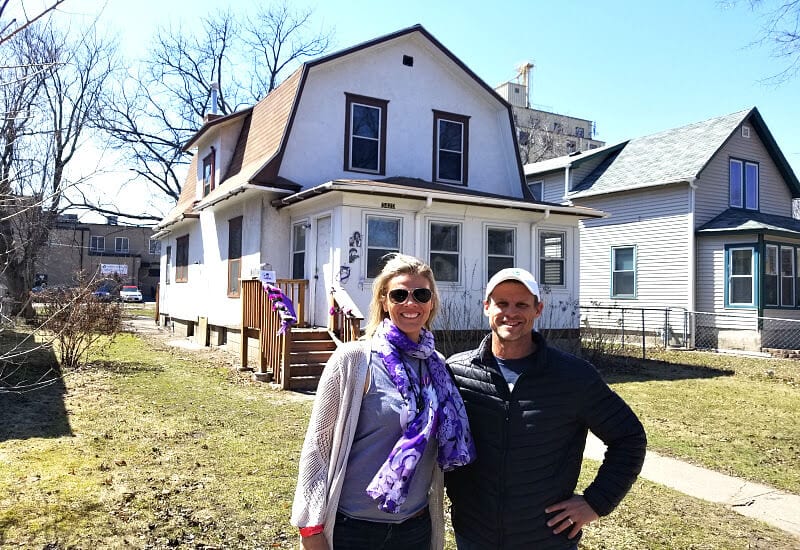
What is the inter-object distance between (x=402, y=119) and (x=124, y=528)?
11276 millimetres

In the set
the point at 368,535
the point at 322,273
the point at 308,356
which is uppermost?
the point at 322,273

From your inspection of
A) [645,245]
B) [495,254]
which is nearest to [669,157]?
[645,245]

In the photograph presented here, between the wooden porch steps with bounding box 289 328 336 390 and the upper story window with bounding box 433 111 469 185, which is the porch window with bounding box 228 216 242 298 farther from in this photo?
the upper story window with bounding box 433 111 469 185

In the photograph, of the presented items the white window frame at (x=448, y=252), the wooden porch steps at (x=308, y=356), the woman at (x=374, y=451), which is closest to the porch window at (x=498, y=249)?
the white window frame at (x=448, y=252)

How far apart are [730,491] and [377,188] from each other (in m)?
7.30

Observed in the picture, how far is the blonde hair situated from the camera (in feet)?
7.91

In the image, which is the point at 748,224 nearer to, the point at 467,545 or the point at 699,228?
the point at 699,228

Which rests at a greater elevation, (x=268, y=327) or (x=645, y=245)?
(x=645, y=245)

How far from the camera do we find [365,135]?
13523mm

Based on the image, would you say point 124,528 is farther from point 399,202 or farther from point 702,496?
point 399,202

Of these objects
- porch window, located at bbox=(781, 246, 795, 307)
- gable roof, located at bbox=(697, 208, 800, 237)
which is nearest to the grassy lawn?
gable roof, located at bbox=(697, 208, 800, 237)

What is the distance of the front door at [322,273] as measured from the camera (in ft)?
37.2

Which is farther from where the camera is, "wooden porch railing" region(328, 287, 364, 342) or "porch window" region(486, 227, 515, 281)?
"porch window" region(486, 227, 515, 281)

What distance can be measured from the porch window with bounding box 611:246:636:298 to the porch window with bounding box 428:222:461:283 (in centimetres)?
989
